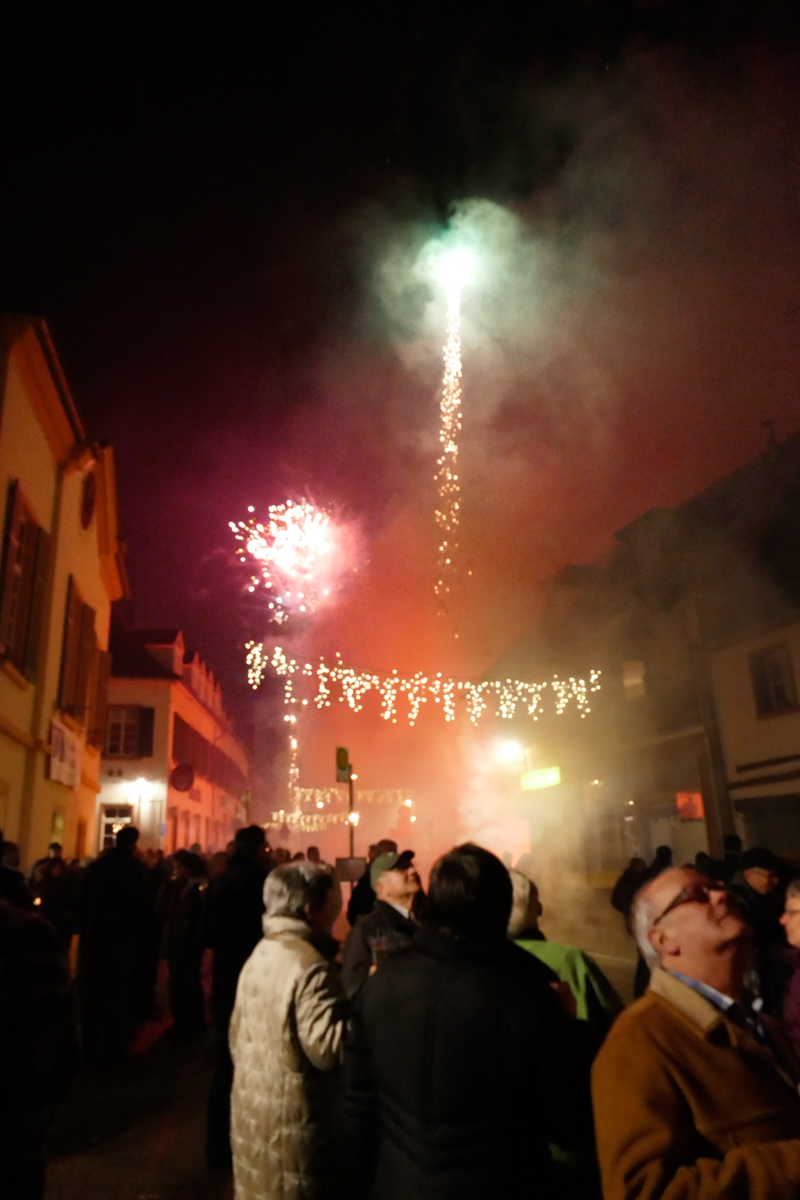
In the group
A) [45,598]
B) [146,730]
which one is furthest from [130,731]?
[45,598]

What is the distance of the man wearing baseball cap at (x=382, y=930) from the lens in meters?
4.03

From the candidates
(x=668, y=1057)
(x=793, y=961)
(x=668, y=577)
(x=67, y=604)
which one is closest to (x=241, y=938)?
(x=793, y=961)

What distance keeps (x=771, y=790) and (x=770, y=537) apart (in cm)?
540

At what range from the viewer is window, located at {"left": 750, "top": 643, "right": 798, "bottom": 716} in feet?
53.3

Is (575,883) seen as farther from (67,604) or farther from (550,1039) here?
(550,1039)

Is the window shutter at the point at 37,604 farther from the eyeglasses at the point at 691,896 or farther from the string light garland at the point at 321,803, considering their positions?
the string light garland at the point at 321,803

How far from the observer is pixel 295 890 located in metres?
3.22

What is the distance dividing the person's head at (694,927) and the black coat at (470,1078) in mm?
293

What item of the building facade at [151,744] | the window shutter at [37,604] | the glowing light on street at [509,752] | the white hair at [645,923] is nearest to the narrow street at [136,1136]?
the white hair at [645,923]

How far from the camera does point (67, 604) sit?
13430 millimetres

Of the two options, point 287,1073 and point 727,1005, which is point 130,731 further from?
point 727,1005

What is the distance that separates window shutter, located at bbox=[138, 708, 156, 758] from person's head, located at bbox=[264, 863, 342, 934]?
2581cm

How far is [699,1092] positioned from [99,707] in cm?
1611

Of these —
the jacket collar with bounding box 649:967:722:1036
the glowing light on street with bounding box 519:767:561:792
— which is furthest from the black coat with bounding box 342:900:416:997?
the glowing light on street with bounding box 519:767:561:792
